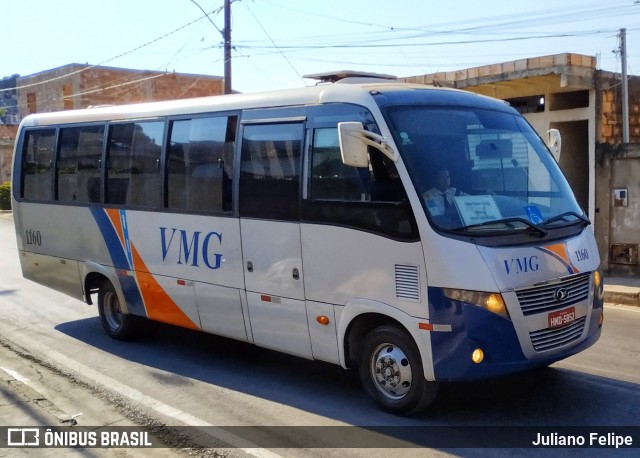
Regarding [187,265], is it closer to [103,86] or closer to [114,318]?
[114,318]

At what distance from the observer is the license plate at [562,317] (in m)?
5.66

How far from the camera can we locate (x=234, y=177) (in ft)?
23.9

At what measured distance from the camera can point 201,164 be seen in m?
7.76

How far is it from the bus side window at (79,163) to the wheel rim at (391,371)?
483 cm

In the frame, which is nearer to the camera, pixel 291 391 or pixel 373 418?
pixel 373 418

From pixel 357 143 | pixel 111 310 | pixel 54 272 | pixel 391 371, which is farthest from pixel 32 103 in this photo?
pixel 391 371

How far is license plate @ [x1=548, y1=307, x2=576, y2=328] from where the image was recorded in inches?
223

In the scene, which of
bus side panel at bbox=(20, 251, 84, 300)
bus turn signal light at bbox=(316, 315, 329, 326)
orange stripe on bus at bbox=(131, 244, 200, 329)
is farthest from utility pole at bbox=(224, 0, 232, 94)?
bus turn signal light at bbox=(316, 315, 329, 326)

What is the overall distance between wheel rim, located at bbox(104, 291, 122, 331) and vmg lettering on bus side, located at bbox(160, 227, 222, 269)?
1580 mm

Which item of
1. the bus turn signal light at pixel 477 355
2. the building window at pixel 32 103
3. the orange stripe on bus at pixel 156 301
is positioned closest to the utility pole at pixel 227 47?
the orange stripe on bus at pixel 156 301

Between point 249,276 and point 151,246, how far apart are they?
1821 mm

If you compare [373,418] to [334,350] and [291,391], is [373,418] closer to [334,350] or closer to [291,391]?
[334,350]

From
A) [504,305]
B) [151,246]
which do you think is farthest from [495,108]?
[151,246]

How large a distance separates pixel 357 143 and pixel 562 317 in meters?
2.14
